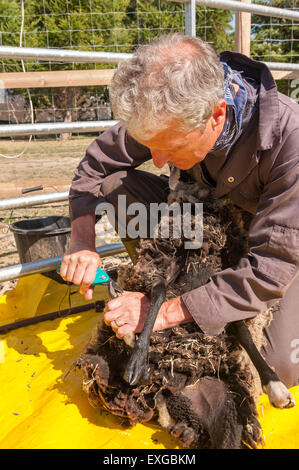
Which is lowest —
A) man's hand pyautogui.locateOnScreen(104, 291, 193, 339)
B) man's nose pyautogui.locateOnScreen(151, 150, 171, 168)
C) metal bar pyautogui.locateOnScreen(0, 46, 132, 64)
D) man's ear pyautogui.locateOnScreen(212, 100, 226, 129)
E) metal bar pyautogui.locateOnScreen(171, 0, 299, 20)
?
man's hand pyautogui.locateOnScreen(104, 291, 193, 339)

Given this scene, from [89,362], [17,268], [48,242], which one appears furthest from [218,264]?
[48,242]

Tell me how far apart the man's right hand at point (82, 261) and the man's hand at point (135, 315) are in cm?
23

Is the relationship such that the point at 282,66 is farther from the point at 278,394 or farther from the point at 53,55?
the point at 278,394

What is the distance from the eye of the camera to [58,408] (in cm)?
161

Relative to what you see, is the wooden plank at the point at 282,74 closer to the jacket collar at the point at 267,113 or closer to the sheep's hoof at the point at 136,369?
the jacket collar at the point at 267,113

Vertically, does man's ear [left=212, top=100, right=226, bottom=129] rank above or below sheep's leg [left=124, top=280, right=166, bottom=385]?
above

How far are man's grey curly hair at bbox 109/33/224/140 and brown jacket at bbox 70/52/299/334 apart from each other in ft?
0.81

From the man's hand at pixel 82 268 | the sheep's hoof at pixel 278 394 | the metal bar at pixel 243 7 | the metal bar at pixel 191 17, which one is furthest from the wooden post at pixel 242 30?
the sheep's hoof at pixel 278 394

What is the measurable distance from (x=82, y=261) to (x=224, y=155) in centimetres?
70

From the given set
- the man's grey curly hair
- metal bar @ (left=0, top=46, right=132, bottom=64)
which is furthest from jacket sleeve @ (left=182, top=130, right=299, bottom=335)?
metal bar @ (left=0, top=46, right=132, bottom=64)

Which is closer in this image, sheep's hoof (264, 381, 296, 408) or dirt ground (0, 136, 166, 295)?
sheep's hoof (264, 381, 296, 408)

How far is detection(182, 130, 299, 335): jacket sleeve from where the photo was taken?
1369mm

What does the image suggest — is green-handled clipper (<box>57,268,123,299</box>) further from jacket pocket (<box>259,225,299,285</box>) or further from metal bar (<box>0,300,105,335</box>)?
metal bar (<box>0,300,105,335</box>)

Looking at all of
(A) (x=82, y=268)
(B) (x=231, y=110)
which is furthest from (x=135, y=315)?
(B) (x=231, y=110)
